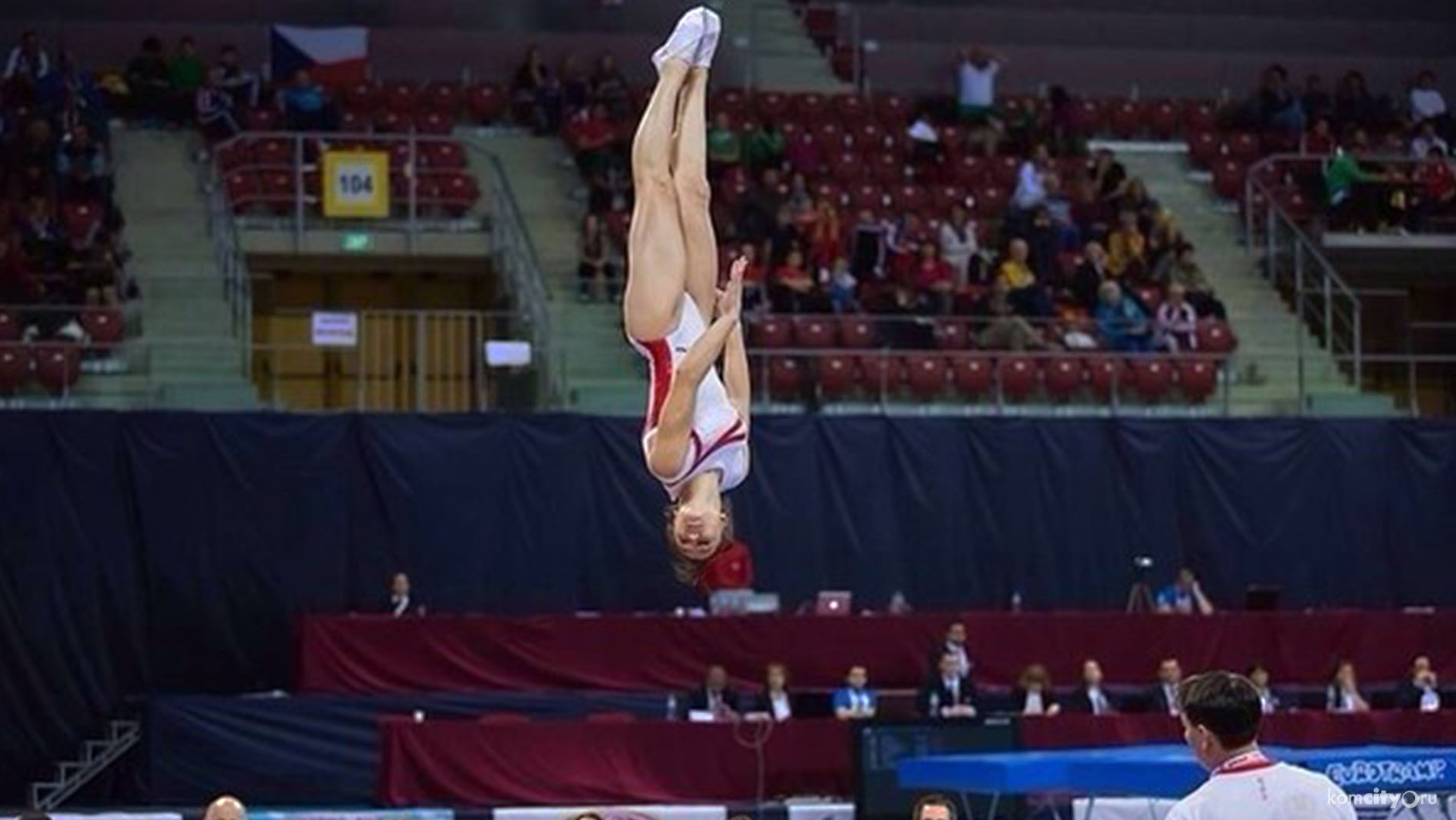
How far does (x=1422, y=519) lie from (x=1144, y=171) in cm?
603

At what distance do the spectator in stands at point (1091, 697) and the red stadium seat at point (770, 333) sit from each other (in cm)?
432

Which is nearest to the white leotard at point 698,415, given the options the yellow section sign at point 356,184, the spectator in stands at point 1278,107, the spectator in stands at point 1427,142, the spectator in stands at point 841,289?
the spectator in stands at point 841,289

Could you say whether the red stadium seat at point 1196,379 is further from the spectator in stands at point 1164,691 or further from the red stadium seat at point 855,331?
the spectator in stands at point 1164,691

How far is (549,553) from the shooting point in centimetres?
2389

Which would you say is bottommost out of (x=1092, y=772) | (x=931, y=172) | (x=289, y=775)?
(x=289, y=775)

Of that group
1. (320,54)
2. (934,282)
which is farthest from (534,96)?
(934,282)

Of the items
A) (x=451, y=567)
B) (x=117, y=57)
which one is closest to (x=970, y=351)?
(x=451, y=567)

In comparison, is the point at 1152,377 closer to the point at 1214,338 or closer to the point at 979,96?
the point at 1214,338

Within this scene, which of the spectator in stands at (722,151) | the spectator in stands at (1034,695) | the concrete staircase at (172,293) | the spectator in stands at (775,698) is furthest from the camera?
the spectator in stands at (722,151)

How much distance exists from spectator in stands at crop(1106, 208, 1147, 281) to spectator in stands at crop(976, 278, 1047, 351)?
66.2 inches

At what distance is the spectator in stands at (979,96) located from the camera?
97.8 feet

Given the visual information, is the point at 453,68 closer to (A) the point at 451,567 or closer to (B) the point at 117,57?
(B) the point at 117,57

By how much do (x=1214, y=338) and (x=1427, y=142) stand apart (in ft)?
16.5

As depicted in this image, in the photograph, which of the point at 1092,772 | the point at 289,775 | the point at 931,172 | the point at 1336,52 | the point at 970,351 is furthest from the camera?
the point at 1336,52
